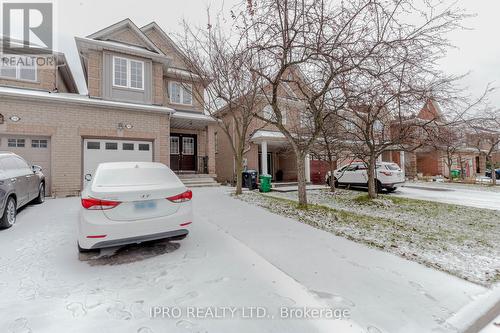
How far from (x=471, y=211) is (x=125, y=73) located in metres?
16.2

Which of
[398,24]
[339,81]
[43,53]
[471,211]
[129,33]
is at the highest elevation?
[129,33]

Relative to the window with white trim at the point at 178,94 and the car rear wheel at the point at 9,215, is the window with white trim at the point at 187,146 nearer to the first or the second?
the window with white trim at the point at 178,94

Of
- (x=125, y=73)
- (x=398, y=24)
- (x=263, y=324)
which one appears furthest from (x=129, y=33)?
(x=263, y=324)

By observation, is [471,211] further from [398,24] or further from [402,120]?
[398,24]

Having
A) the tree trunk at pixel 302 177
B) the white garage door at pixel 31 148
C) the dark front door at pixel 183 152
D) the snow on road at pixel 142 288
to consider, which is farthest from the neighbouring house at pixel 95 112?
the snow on road at pixel 142 288

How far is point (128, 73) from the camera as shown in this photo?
1204 centimetres

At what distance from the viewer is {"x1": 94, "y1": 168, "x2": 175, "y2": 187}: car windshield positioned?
3.92 meters

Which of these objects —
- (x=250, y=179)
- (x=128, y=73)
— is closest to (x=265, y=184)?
(x=250, y=179)

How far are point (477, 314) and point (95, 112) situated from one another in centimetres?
1361

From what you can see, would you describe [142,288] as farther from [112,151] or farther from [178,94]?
[178,94]

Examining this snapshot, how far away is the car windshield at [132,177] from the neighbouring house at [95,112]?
26.8 ft

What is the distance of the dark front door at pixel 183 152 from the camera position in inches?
595

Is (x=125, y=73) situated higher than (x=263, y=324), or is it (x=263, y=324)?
(x=125, y=73)

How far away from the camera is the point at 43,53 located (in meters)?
12.5
